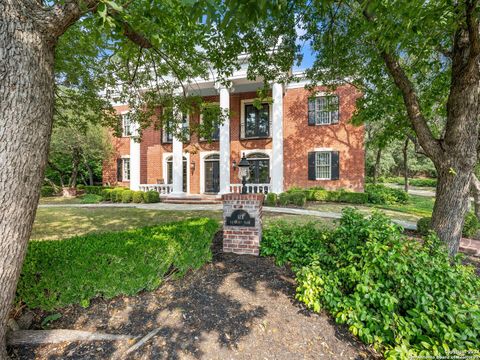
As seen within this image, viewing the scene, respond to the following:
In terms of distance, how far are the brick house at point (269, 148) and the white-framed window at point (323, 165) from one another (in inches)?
2.3

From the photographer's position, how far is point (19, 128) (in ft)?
5.93

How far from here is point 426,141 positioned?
14.2ft

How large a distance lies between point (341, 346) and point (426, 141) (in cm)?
395

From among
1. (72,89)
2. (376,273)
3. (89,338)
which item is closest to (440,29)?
(376,273)

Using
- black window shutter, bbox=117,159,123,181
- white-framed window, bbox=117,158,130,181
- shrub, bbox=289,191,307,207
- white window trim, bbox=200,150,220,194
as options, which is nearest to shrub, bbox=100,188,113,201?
white-framed window, bbox=117,158,130,181

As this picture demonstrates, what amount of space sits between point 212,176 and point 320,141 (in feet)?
24.2

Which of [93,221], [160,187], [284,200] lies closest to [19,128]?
[93,221]

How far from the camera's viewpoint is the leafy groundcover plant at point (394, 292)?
2.14 m

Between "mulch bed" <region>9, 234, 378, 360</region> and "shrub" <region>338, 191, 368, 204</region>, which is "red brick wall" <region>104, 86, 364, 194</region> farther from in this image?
"mulch bed" <region>9, 234, 378, 360</region>

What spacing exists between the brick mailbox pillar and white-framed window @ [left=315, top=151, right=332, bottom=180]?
1076 centimetres

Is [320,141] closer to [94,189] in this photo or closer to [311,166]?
[311,166]

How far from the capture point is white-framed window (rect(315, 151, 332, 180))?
14055mm

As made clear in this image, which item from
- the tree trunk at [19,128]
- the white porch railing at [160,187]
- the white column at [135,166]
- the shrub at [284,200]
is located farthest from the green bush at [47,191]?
the tree trunk at [19,128]

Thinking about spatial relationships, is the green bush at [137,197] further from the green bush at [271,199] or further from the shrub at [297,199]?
the shrub at [297,199]
